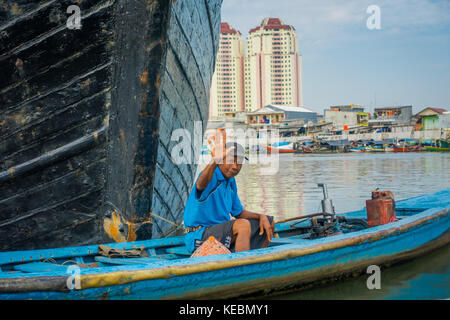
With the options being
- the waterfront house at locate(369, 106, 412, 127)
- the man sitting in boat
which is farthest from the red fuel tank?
the waterfront house at locate(369, 106, 412, 127)

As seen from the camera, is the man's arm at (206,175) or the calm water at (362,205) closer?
the man's arm at (206,175)

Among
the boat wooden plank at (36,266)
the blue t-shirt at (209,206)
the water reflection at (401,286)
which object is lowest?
the water reflection at (401,286)

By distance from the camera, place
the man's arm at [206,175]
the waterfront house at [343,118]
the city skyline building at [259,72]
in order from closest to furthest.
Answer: the man's arm at [206,175]
the waterfront house at [343,118]
the city skyline building at [259,72]

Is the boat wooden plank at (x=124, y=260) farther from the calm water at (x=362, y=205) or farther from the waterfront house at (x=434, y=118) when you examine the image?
the waterfront house at (x=434, y=118)

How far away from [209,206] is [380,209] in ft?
5.56

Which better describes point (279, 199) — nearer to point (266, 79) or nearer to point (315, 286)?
point (315, 286)

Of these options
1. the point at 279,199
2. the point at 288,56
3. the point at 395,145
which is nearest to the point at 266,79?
the point at 288,56

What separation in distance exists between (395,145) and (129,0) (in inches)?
1330

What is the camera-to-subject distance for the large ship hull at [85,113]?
3.33 meters

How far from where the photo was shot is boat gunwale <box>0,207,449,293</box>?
259 cm

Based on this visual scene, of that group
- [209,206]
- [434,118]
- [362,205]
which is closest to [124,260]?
[209,206]

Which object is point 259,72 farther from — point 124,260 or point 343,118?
point 124,260

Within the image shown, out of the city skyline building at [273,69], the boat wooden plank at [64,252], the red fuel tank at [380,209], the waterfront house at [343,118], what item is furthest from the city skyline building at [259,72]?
the boat wooden plank at [64,252]

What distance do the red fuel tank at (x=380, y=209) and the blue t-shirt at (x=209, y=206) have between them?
1.44 m
